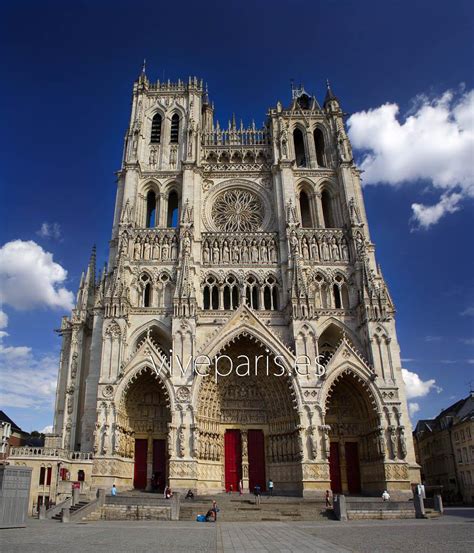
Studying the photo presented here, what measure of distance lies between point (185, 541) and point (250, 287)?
19.5 metres

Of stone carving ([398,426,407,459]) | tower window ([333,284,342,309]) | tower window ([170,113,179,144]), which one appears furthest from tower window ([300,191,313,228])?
stone carving ([398,426,407,459])

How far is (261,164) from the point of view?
115ft

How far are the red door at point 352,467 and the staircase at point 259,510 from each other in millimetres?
5763

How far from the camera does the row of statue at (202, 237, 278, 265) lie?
30475mm

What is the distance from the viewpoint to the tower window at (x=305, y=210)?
113 feet

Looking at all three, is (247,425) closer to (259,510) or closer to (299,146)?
(259,510)

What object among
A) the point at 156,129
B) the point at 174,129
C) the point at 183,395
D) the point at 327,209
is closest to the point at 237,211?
the point at 327,209

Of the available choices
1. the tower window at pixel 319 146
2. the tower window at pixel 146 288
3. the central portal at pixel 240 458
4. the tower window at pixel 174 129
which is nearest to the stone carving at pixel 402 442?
the central portal at pixel 240 458

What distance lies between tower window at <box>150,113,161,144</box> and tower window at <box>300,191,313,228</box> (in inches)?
480

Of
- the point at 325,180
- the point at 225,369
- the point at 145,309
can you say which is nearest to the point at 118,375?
the point at 145,309

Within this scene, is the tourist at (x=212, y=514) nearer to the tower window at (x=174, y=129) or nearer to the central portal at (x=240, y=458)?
the central portal at (x=240, y=458)

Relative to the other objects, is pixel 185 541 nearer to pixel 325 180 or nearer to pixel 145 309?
pixel 145 309

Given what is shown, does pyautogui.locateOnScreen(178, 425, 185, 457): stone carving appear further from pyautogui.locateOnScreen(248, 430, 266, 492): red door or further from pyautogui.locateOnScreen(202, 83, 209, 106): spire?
pyautogui.locateOnScreen(202, 83, 209, 106): spire

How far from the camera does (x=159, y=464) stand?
26.5 meters
